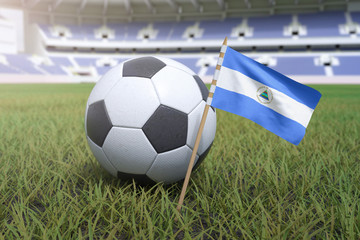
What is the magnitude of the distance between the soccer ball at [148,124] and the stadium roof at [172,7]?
93.3 ft

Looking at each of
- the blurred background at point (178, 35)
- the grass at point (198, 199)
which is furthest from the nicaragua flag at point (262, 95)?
the blurred background at point (178, 35)

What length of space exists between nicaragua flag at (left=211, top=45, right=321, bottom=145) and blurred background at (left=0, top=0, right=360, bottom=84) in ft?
76.2

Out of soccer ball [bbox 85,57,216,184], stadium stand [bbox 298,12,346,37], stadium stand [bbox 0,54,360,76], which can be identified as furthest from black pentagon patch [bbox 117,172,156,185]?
stadium stand [bbox 298,12,346,37]

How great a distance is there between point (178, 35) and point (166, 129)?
30.9 meters

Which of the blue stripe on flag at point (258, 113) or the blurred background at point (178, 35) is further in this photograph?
the blurred background at point (178, 35)

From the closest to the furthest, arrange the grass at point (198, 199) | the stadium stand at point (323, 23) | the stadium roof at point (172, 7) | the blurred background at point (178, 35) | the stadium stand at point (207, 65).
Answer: the grass at point (198, 199)
the stadium stand at point (207, 65)
the blurred background at point (178, 35)
the stadium stand at point (323, 23)
the stadium roof at point (172, 7)

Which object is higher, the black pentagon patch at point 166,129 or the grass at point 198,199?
the black pentagon patch at point 166,129

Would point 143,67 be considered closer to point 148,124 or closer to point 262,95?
point 148,124

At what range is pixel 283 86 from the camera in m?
1.41

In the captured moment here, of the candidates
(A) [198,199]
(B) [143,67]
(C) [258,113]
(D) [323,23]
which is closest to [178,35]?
(D) [323,23]

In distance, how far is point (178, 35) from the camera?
30.9 meters

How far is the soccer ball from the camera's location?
5.04ft

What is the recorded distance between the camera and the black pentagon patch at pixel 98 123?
161 cm

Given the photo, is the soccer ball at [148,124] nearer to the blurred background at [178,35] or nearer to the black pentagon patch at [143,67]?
the black pentagon patch at [143,67]
